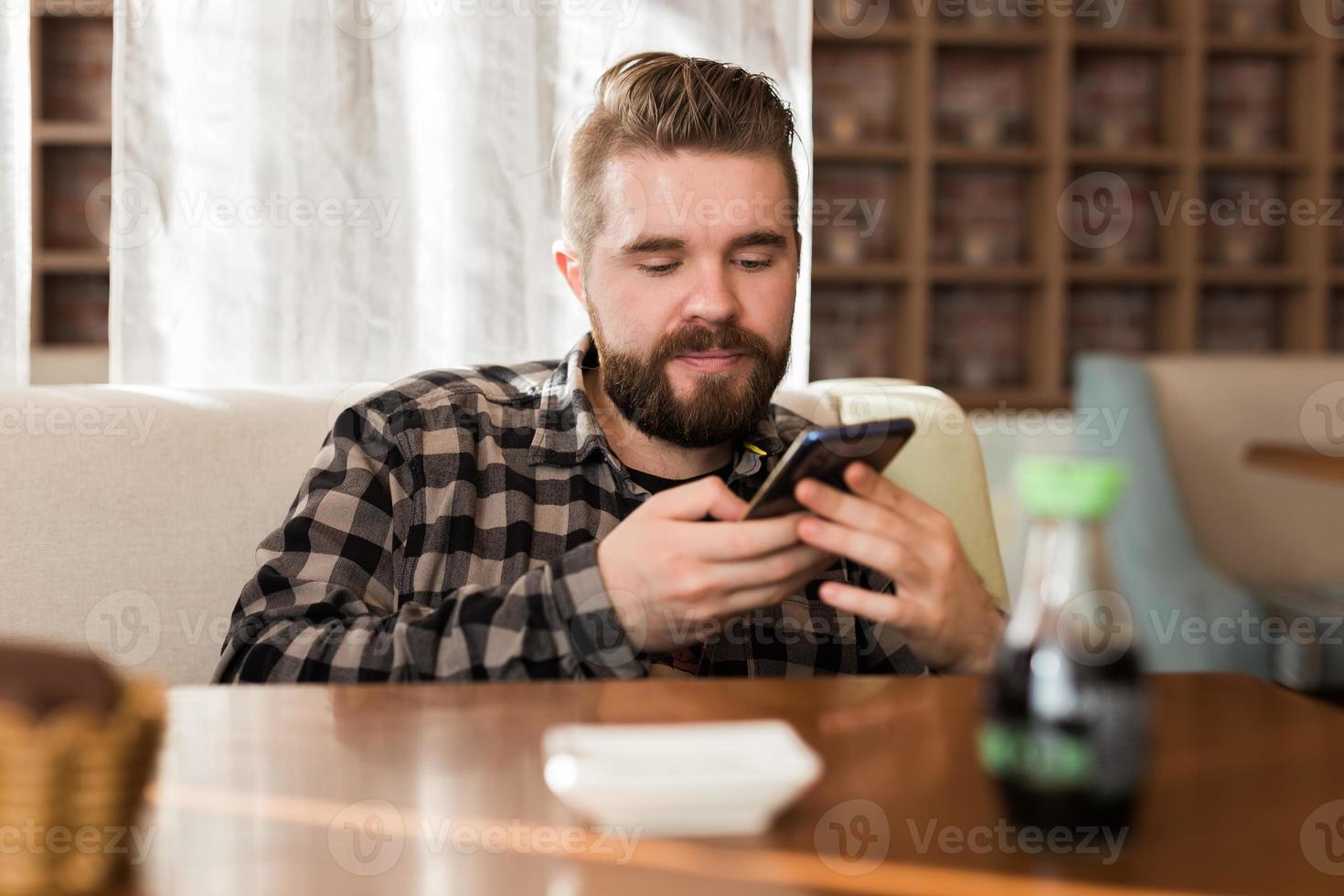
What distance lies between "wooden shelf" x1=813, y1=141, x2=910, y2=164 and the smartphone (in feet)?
10.1

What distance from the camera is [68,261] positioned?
365 cm

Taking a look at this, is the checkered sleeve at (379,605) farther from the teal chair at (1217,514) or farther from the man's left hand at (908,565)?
the teal chair at (1217,514)

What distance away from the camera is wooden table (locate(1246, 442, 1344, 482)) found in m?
2.40

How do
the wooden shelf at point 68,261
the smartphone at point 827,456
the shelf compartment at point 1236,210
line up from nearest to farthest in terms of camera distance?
the smartphone at point 827,456 → the wooden shelf at point 68,261 → the shelf compartment at point 1236,210

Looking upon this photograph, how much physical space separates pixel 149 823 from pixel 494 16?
144 cm

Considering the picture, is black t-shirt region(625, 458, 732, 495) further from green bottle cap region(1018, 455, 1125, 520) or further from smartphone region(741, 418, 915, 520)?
green bottle cap region(1018, 455, 1125, 520)

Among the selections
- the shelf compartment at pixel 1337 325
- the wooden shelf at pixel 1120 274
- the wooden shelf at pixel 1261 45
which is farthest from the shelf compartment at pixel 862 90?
the shelf compartment at pixel 1337 325

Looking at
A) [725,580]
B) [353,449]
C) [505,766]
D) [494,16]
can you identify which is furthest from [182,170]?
[505,766]

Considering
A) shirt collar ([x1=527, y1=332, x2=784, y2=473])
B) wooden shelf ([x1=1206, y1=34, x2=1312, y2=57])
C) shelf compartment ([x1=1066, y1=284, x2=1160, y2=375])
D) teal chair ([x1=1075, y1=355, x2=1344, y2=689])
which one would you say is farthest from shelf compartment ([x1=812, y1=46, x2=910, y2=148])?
shirt collar ([x1=527, y1=332, x2=784, y2=473])

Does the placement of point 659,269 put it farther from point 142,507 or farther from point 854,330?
point 854,330

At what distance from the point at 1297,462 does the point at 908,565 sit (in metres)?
1.84

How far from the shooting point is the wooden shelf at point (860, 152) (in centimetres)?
388

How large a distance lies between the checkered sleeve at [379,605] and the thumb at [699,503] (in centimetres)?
8

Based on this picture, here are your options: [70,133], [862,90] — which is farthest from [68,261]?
[862,90]
